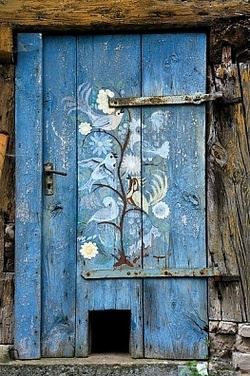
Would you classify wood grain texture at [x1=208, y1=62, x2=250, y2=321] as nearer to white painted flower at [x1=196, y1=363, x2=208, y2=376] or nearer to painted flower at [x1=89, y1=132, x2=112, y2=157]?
white painted flower at [x1=196, y1=363, x2=208, y2=376]

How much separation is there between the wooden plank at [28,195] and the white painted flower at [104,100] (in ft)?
1.08

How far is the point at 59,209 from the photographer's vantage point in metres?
3.73

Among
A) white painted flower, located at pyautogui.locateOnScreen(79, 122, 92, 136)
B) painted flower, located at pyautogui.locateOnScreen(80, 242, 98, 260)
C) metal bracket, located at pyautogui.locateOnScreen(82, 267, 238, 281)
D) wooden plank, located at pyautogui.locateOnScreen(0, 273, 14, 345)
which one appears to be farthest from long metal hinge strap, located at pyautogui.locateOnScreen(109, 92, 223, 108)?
wooden plank, located at pyautogui.locateOnScreen(0, 273, 14, 345)

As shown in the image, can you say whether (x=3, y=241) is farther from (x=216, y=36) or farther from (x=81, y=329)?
(x=216, y=36)

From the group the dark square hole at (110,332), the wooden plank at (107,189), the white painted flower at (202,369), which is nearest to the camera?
the white painted flower at (202,369)

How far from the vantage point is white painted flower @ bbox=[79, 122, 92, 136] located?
3742mm

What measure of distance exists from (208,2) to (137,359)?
6.57 feet

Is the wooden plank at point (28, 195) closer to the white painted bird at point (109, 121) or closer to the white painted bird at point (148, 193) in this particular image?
the white painted bird at point (109, 121)

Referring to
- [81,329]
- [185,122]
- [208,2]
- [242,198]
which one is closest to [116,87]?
[185,122]

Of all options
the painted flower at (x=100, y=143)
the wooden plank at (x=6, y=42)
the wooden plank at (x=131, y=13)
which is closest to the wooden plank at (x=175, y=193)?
the wooden plank at (x=131, y=13)

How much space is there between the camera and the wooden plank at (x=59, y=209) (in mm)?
3705

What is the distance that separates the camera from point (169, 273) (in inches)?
144

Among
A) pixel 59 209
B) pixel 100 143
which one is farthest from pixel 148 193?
pixel 59 209

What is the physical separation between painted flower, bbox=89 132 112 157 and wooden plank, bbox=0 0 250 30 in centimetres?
60
